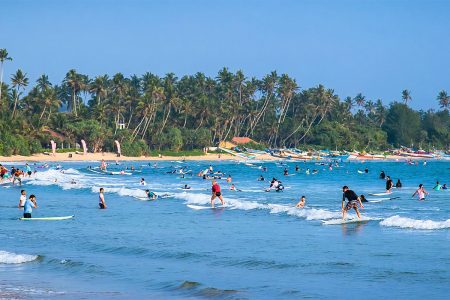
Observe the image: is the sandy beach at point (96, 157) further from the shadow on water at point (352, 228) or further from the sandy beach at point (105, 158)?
the shadow on water at point (352, 228)

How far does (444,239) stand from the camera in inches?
975

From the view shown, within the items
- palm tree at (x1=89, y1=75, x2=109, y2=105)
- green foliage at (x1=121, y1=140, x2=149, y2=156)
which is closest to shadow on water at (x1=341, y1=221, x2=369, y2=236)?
green foliage at (x1=121, y1=140, x2=149, y2=156)

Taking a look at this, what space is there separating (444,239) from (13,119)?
100996mm

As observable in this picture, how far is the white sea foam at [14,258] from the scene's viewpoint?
20.8 m

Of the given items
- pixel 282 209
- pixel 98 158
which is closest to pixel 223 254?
pixel 282 209

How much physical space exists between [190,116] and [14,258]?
12831cm

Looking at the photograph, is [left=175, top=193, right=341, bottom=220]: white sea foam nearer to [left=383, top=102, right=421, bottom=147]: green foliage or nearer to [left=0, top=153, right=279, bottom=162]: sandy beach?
[left=0, top=153, right=279, bottom=162]: sandy beach

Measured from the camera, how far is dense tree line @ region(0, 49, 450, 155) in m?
126

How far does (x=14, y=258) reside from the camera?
21.0 m

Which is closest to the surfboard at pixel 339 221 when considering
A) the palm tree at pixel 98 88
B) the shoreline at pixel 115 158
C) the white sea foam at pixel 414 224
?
the white sea foam at pixel 414 224

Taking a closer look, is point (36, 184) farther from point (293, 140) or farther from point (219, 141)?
point (293, 140)

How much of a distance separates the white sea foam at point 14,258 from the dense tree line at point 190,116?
3710 inches

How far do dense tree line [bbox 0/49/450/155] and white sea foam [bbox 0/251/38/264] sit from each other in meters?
94.2

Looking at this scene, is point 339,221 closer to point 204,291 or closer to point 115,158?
point 204,291
